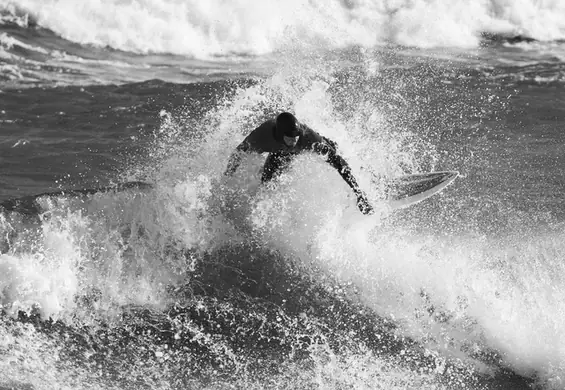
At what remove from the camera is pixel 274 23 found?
15.1m

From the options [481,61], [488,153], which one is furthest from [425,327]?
[481,61]

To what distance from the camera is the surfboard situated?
26.0 ft

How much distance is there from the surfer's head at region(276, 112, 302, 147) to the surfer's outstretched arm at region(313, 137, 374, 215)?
1.20ft

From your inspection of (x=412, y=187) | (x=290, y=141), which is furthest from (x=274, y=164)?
(x=412, y=187)

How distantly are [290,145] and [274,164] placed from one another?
29.3 inches

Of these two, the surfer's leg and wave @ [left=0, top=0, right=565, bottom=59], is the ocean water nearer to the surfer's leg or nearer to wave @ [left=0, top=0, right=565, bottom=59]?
the surfer's leg

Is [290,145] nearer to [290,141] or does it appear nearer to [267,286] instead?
[290,141]

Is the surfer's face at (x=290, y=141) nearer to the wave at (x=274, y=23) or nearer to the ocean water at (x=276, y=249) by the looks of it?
the ocean water at (x=276, y=249)

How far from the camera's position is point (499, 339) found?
692cm

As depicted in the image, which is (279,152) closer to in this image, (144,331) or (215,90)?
(144,331)

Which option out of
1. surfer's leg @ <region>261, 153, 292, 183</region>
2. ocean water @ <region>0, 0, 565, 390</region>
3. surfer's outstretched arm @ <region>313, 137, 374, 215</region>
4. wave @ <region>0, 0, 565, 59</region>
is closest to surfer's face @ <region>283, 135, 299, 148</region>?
surfer's outstretched arm @ <region>313, 137, 374, 215</region>

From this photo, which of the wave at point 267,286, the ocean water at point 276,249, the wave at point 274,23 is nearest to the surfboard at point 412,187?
the ocean water at point 276,249

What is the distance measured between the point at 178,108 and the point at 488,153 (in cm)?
512

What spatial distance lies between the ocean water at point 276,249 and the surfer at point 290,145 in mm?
376
